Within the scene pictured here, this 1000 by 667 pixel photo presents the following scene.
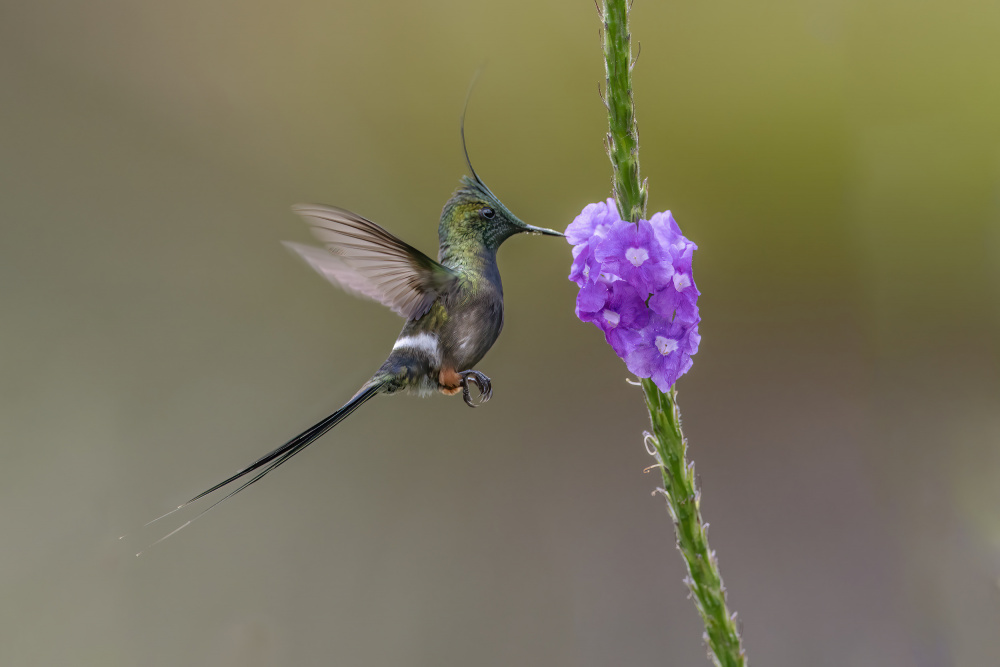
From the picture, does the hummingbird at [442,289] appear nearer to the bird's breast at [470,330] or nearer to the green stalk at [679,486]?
the bird's breast at [470,330]

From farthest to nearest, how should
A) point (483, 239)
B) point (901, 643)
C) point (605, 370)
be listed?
point (605, 370), point (901, 643), point (483, 239)

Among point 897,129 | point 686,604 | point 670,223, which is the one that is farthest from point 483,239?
point 897,129

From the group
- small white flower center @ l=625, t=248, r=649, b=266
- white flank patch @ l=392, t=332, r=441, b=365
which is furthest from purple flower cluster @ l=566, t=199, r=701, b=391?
white flank patch @ l=392, t=332, r=441, b=365

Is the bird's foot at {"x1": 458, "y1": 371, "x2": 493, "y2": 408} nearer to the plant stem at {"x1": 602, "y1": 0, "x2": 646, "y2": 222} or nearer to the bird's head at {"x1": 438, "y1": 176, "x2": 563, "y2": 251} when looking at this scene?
the bird's head at {"x1": 438, "y1": 176, "x2": 563, "y2": 251}

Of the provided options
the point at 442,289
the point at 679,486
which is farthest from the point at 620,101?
the point at 442,289

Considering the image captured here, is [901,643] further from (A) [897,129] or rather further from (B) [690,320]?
(B) [690,320]

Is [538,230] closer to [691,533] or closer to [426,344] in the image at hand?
[426,344]
